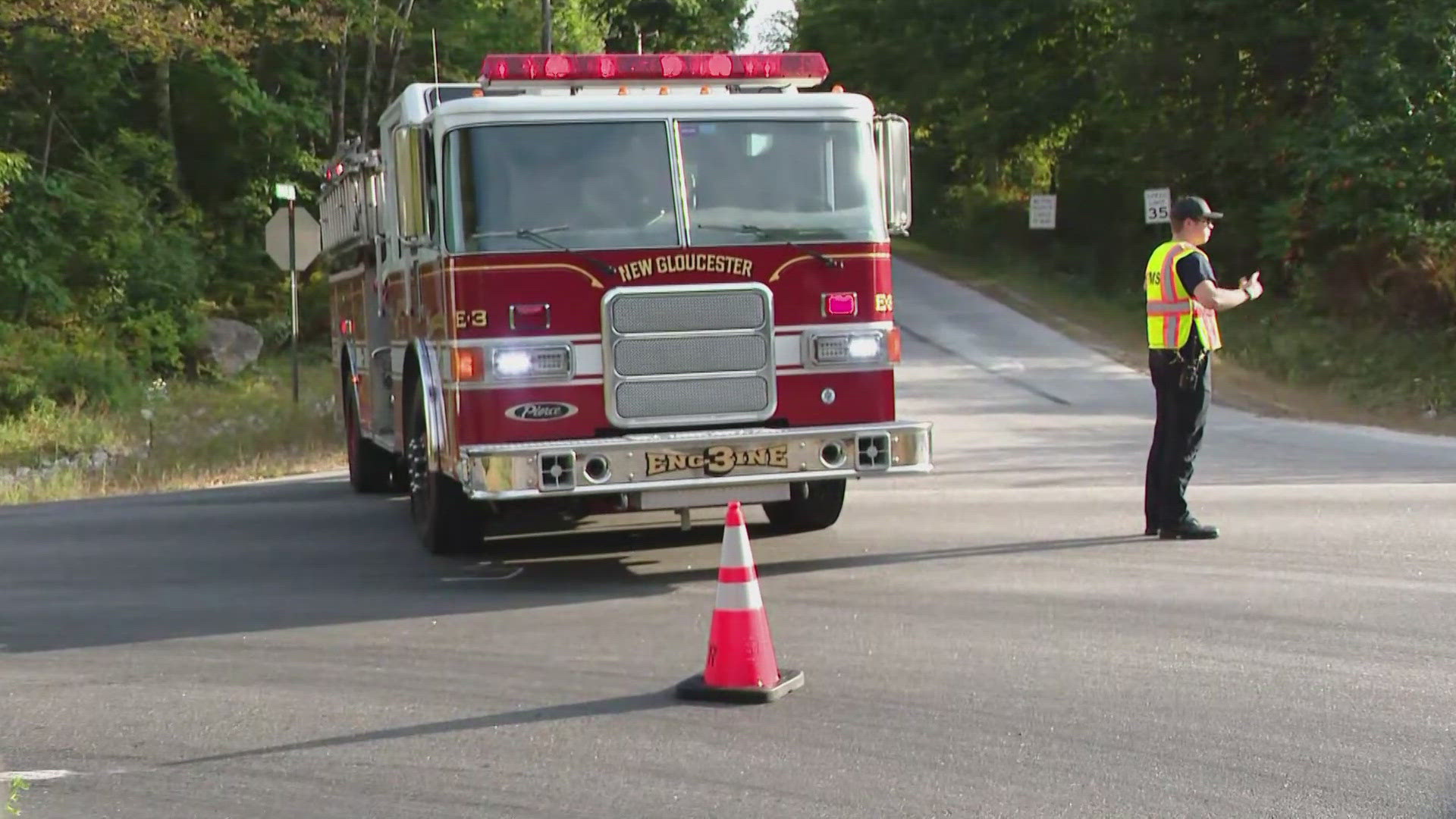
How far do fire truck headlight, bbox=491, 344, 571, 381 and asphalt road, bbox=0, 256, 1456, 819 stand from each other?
1.12 metres

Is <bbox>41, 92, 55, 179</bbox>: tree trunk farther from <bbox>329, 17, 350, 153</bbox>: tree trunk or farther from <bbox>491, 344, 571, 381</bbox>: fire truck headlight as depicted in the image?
<bbox>491, 344, 571, 381</bbox>: fire truck headlight

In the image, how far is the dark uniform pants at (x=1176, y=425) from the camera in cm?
1037

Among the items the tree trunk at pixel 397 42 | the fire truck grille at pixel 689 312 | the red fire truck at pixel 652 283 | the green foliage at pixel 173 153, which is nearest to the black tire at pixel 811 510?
the red fire truck at pixel 652 283

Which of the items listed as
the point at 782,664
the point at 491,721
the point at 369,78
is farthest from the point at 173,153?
the point at 491,721

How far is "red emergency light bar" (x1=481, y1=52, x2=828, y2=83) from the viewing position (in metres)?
9.95

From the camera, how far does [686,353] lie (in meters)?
9.62

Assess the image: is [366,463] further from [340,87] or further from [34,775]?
[340,87]

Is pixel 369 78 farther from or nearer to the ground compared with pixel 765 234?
farther from the ground

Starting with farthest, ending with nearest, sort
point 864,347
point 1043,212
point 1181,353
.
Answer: point 1043,212
point 1181,353
point 864,347

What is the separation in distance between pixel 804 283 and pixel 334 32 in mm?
22202

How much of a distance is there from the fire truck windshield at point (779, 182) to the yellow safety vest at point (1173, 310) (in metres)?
1.70

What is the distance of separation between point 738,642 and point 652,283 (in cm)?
310

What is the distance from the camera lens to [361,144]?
45.3ft

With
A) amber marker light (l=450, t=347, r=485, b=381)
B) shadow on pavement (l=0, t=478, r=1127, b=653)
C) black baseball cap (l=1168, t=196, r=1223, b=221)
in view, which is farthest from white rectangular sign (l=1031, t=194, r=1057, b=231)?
amber marker light (l=450, t=347, r=485, b=381)
